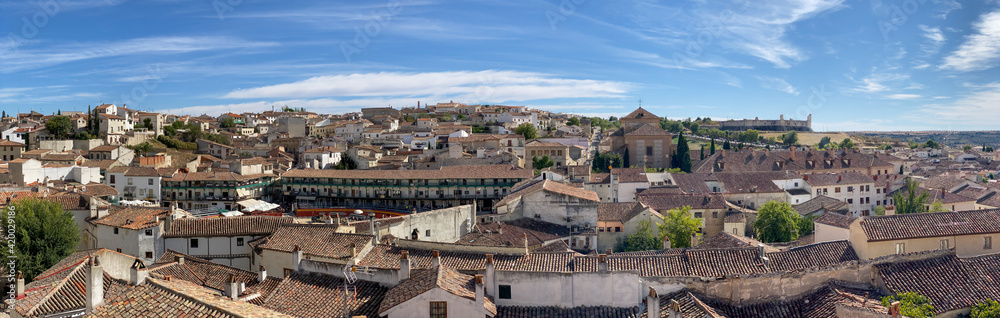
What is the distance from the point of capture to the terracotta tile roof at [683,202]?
149ft

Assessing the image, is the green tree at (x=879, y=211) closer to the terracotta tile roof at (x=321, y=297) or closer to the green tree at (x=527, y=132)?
the green tree at (x=527, y=132)

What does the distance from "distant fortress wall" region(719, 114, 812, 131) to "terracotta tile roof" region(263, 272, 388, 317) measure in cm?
15557

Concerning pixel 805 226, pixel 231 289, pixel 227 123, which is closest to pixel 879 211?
pixel 805 226

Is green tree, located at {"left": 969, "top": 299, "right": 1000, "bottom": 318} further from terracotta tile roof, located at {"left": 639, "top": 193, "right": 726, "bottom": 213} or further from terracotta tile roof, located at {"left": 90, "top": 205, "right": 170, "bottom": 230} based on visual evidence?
terracotta tile roof, located at {"left": 90, "top": 205, "right": 170, "bottom": 230}

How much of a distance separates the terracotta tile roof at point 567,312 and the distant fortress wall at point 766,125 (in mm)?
154517

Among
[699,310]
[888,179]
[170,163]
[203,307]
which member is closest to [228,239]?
[203,307]

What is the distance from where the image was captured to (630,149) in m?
82.9

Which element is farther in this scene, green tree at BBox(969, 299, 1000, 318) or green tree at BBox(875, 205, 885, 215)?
green tree at BBox(875, 205, 885, 215)

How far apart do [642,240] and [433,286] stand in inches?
933

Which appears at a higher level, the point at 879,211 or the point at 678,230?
the point at 678,230

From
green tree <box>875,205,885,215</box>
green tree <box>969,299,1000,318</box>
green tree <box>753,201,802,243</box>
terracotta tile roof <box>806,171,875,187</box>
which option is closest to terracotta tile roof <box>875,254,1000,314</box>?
green tree <box>969,299,1000,318</box>

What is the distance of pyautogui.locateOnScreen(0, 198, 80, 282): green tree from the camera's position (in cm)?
2666

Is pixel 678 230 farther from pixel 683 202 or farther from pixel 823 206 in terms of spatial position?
pixel 823 206

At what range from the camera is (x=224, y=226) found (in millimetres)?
29203
